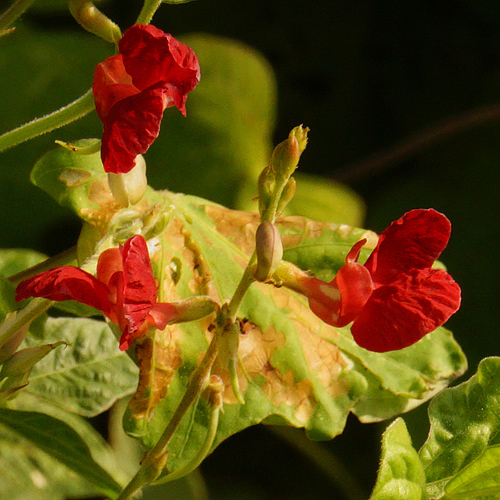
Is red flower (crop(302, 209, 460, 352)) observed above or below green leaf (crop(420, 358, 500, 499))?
above

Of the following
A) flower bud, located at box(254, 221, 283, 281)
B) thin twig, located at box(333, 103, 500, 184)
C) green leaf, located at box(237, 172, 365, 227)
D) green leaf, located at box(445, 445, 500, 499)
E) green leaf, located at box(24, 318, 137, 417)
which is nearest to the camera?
flower bud, located at box(254, 221, 283, 281)

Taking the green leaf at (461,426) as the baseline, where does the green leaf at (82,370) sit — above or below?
below

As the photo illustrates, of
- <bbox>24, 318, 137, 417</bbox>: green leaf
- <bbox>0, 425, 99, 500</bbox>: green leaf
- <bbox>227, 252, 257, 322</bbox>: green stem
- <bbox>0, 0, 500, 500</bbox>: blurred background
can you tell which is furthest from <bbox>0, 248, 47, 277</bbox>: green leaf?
<bbox>0, 0, 500, 500</bbox>: blurred background

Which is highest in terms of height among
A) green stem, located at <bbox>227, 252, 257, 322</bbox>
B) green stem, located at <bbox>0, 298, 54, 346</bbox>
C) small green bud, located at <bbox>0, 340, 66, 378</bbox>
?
green stem, located at <bbox>227, 252, 257, 322</bbox>

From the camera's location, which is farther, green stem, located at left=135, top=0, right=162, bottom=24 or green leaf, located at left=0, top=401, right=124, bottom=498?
green leaf, located at left=0, top=401, right=124, bottom=498

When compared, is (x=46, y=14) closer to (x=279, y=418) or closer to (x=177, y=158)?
(x=177, y=158)

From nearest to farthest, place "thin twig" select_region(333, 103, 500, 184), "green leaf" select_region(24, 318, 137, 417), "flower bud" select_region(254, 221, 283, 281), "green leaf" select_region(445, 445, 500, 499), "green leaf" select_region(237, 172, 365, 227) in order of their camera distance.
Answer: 1. "flower bud" select_region(254, 221, 283, 281)
2. "green leaf" select_region(445, 445, 500, 499)
3. "green leaf" select_region(24, 318, 137, 417)
4. "green leaf" select_region(237, 172, 365, 227)
5. "thin twig" select_region(333, 103, 500, 184)


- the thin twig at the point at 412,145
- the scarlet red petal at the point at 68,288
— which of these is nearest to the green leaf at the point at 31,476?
the scarlet red petal at the point at 68,288

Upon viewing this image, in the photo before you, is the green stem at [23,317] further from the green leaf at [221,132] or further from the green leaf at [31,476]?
the green leaf at [221,132]

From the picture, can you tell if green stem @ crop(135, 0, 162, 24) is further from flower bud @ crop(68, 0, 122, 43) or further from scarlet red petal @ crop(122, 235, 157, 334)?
scarlet red petal @ crop(122, 235, 157, 334)
